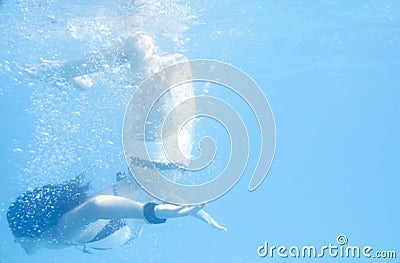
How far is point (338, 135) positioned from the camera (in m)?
55.3

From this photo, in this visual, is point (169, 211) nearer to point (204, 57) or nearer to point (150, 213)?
point (150, 213)

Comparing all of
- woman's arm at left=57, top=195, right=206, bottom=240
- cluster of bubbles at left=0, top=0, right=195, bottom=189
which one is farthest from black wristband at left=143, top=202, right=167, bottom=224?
cluster of bubbles at left=0, top=0, right=195, bottom=189

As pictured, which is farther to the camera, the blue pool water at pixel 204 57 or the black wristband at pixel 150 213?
the blue pool water at pixel 204 57

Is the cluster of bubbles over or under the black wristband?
over

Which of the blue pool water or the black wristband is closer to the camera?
the black wristband

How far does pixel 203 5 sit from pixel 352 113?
106ft

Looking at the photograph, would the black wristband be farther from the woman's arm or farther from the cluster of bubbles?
the cluster of bubbles

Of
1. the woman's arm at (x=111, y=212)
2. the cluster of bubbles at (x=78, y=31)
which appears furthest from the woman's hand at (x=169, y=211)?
the cluster of bubbles at (x=78, y=31)

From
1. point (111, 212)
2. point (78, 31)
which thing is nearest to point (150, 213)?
point (111, 212)

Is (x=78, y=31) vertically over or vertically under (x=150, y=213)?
over

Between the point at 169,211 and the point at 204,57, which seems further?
the point at 204,57

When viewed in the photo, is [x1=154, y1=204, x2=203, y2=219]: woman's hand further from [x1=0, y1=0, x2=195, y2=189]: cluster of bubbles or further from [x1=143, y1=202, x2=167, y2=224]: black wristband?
[x1=0, y1=0, x2=195, y2=189]: cluster of bubbles

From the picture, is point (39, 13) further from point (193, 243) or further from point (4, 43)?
point (193, 243)

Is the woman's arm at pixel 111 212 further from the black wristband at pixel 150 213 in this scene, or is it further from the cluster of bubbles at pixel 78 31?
the cluster of bubbles at pixel 78 31
